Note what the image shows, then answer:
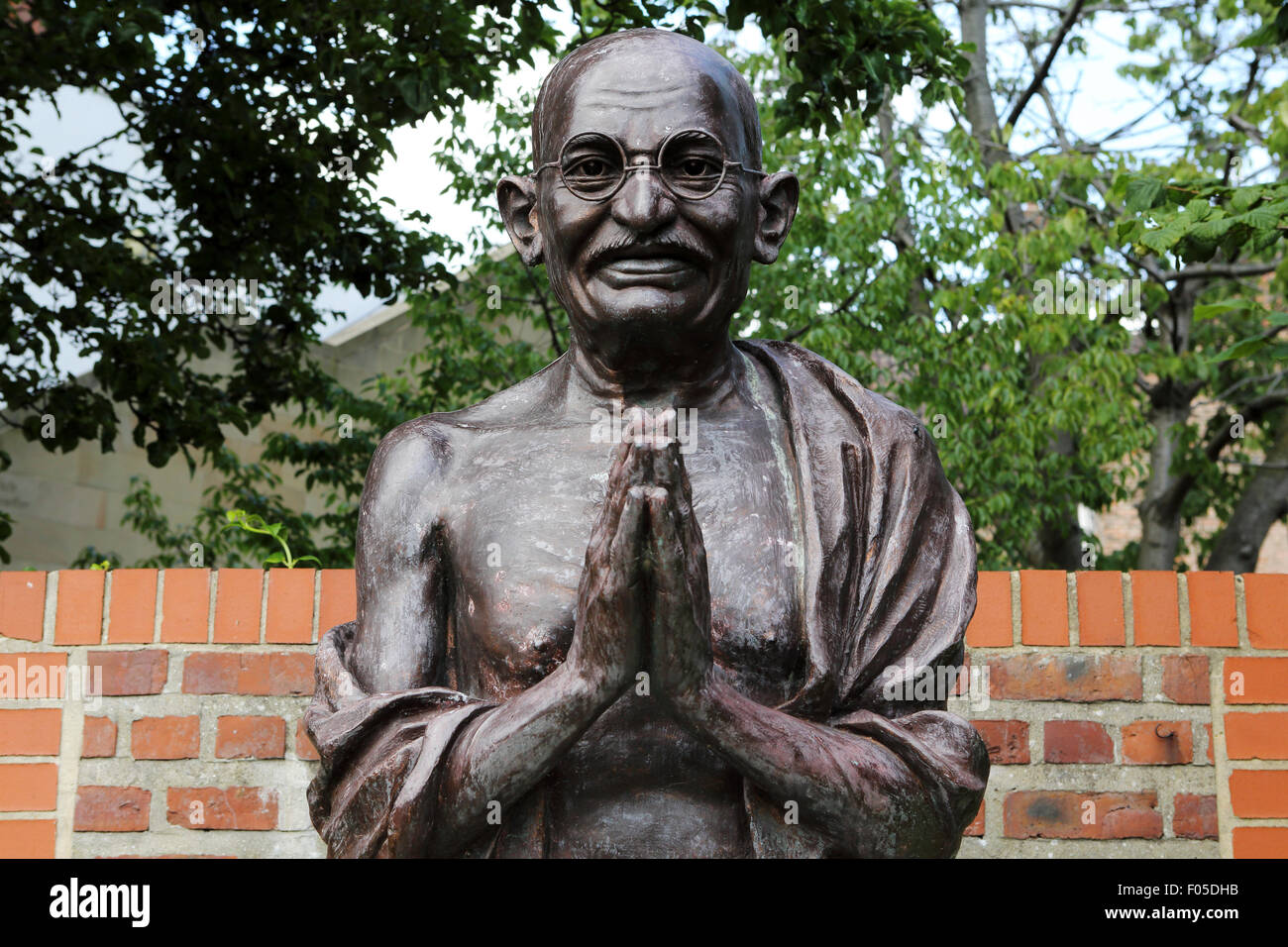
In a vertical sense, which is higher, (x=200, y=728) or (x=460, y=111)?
(x=460, y=111)

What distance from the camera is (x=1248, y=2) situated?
9531mm

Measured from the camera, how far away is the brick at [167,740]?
4.18 meters

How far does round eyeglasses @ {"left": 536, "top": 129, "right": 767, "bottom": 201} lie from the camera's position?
2.24m

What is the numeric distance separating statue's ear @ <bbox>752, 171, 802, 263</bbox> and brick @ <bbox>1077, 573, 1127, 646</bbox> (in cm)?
202

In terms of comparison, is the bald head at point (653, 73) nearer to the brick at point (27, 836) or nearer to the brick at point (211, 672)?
the brick at point (211, 672)

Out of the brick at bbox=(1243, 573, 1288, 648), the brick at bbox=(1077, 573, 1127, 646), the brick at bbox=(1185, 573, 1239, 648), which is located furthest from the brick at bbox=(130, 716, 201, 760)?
the brick at bbox=(1243, 573, 1288, 648)

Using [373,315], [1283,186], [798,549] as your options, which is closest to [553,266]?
[798,549]

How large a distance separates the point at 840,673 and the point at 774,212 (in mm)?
765

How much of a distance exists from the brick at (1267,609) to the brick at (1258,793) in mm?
349

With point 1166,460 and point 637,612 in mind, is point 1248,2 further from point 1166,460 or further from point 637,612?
point 637,612

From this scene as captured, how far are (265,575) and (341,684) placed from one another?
2122 mm

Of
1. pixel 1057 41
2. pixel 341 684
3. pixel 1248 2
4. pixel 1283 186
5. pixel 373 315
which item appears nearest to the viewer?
pixel 341 684

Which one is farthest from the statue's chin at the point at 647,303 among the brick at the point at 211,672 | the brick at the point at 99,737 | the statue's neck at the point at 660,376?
the brick at the point at 99,737

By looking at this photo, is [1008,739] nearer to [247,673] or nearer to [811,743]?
[247,673]
